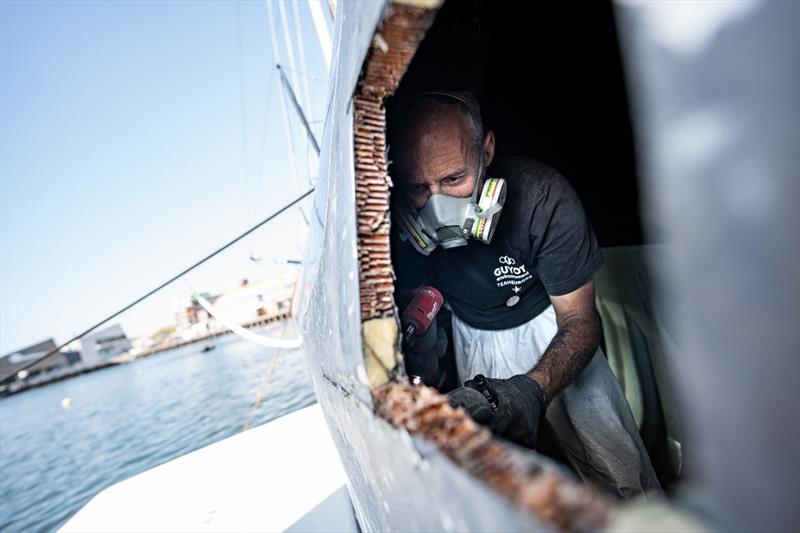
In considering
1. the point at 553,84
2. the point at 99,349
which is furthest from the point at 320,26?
the point at 99,349

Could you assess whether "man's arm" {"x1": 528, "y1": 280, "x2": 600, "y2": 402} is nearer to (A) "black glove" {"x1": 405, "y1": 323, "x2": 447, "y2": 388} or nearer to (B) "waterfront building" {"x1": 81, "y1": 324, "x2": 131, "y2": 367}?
(A) "black glove" {"x1": 405, "y1": 323, "x2": 447, "y2": 388}

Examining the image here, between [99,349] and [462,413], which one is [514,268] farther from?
[99,349]

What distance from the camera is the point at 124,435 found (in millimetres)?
15828

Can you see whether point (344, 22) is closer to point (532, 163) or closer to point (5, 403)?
point (532, 163)

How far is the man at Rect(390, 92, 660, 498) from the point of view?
1.77 meters

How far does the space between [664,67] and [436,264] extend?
6.47ft

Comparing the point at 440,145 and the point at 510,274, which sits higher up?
the point at 440,145

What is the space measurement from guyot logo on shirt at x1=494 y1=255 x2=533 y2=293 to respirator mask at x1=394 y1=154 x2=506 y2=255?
1.18ft

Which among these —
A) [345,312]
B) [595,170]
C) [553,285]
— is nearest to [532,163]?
[553,285]

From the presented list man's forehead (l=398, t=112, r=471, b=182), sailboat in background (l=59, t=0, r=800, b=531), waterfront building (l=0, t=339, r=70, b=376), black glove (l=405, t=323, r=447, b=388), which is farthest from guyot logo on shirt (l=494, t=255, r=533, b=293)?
waterfront building (l=0, t=339, r=70, b=376)

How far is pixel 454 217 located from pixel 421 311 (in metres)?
0.48

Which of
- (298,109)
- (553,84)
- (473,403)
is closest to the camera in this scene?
(473,403)

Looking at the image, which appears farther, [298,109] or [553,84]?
[298,109]

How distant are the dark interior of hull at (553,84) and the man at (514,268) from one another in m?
0.39
